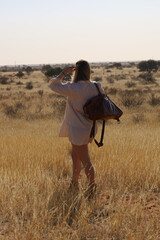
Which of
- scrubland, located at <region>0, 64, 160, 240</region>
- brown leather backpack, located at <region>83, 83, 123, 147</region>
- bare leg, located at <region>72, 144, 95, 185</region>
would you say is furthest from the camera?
bare leg, located at <region>72, 144, 95, 185</region>

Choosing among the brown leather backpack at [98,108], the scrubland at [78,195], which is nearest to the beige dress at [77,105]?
the brown leather backpack at [98,108]

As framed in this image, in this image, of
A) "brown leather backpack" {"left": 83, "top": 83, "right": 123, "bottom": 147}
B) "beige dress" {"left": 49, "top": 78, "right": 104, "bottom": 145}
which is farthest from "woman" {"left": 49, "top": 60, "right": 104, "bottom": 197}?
"brown leather backpack" {"left": 83, "top": 83, "right": 123, "bottom": 147}

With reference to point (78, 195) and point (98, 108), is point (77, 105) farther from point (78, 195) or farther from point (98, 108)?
point (78, 195)

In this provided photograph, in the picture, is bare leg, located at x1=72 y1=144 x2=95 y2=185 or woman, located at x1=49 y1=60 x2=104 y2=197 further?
bare leg, located at x1=72 y1=144 x2=95 y2=185

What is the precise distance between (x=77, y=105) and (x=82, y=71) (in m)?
0.41

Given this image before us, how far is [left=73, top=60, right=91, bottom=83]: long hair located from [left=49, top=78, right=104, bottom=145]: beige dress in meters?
0.07

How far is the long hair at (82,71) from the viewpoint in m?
3.94

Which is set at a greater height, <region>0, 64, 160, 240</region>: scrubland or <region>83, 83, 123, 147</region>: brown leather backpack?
<region>83, 83, 123, 147</region>: brown leather backpack

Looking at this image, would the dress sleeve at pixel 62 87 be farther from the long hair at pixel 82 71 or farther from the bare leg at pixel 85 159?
the bare leg at pixel 85 159

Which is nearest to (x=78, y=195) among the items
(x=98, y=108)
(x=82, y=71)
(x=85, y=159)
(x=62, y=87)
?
(x=85, y=159)

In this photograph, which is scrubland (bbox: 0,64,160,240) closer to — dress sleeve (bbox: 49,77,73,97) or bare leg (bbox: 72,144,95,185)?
bare leg (bbox: 72,144,95,185)

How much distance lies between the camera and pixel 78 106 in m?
4.04

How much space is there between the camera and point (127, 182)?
15.5 feet

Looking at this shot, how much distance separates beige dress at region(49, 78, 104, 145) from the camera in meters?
3.92
